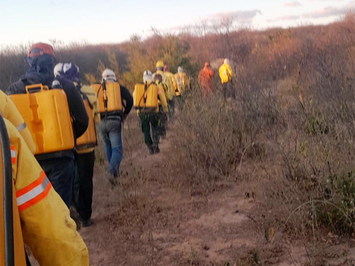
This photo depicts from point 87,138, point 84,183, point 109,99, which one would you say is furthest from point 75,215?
point 109,99

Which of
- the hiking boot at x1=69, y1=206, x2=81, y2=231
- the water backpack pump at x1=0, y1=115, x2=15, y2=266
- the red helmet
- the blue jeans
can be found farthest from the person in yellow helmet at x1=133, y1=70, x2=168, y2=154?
the water backpack pump at x1=0, y1=115, x2=15, y2=266

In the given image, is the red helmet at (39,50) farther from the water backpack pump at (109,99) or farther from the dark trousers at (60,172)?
the water backpack pump at (109,99)

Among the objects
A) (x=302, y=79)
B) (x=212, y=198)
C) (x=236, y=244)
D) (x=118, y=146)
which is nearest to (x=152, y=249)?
(x=236, y=244)

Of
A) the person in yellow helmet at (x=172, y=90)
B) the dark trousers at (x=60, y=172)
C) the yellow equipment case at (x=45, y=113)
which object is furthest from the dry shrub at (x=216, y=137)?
the person in yellow helmet at (x=172, y=90)

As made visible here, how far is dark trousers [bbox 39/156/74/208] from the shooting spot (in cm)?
316

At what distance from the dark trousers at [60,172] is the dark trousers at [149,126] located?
13.4 feet

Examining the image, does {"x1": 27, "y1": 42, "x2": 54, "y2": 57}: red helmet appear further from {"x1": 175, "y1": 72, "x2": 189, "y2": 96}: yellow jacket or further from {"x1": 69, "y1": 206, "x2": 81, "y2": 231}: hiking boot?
{"x1": 175, "y1": 72, "x2": 189, "y2": 96}: yellow jacket

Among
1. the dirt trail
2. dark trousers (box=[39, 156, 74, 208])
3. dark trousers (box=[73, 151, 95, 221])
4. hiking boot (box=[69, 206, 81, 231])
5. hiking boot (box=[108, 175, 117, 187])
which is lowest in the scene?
the dirt trail

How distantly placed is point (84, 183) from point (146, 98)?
3.21 m

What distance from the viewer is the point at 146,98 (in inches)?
287

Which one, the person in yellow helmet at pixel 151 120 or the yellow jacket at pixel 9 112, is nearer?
the yellow jacket at pixel 9 112

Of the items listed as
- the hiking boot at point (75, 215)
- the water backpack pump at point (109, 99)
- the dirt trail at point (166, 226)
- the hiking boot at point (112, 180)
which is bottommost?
the dirt trail at point (166, 226)

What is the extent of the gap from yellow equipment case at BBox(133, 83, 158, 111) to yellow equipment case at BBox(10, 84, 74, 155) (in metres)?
4.40

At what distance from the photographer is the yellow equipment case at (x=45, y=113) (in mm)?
2814
